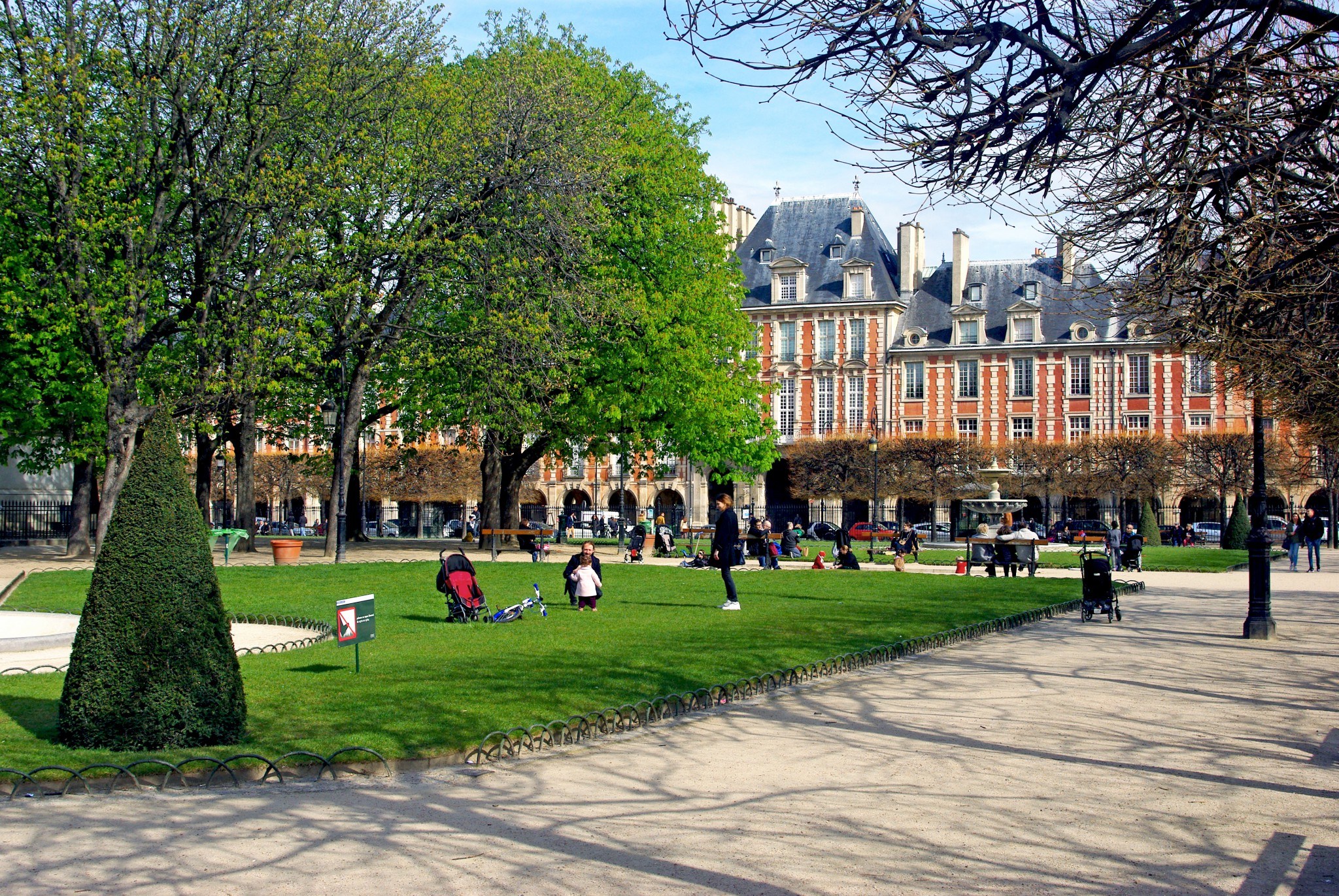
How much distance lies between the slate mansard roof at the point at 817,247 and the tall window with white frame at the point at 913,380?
3.62 metres

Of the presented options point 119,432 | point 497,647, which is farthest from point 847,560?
point 497,647

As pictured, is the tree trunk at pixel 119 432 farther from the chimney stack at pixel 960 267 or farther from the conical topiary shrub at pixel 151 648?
the chimney stack at pixel 960 267

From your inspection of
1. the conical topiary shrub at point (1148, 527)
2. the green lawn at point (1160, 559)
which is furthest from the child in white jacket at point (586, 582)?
the conical topiary shrub at point (1148, 527)

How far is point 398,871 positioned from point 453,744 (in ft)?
7.49

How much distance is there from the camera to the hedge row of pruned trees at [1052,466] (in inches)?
1997

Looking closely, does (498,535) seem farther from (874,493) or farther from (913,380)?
(913,380)

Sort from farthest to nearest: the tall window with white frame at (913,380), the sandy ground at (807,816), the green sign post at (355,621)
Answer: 1. the tall window with white frame at (913,380)
2. the green sign post at (355,621)
3. the sandy ground at (807,816)

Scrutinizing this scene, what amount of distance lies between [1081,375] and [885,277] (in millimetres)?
11078

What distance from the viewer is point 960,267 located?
6216cm

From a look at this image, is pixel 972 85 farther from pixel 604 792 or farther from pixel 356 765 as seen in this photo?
pixel 356 765

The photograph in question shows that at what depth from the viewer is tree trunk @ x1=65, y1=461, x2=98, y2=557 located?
26375mm

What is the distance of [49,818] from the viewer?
6.22 metres

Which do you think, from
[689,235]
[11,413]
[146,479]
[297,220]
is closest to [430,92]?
[297,220]

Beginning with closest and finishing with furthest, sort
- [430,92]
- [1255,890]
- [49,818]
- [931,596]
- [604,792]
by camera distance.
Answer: [1255,890]
[49,818]
[604,792]
[931,596]
[430,92]
